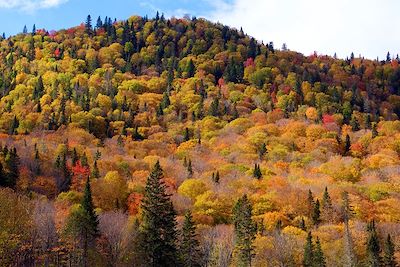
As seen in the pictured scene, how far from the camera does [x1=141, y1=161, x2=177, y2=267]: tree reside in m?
58.7

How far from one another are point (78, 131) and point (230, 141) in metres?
52.4

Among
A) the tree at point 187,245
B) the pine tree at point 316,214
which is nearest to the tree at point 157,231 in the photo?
the tree at point 187,245

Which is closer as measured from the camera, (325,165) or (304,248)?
(304,248)

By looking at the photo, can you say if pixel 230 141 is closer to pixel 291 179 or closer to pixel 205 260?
pixel 291 179

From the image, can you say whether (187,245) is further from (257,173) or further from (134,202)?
(257,173)

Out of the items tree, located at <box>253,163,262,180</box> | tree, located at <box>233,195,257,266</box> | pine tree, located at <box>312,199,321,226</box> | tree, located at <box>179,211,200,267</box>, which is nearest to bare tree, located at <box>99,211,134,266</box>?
tree, located at <box>179,211,200,267</box>

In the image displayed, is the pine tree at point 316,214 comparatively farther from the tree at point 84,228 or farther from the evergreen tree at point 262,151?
the evergreen tree at point 262,151

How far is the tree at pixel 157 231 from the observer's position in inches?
2312

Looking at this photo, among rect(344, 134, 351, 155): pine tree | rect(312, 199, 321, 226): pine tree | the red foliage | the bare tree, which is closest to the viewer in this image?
the bare tree

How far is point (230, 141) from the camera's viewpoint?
19438 cm

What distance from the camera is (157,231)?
5916 centimetres

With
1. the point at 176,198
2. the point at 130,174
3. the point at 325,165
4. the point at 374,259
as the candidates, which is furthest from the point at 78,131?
the point at 374,259

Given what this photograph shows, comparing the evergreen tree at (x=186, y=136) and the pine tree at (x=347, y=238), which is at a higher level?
the evergreen tree at (x=186, y=136)

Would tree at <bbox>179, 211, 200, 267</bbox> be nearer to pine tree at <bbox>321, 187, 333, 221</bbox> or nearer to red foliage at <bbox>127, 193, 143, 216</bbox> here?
red foliage at <bbox>127, 193, 143, 216</bbox>
